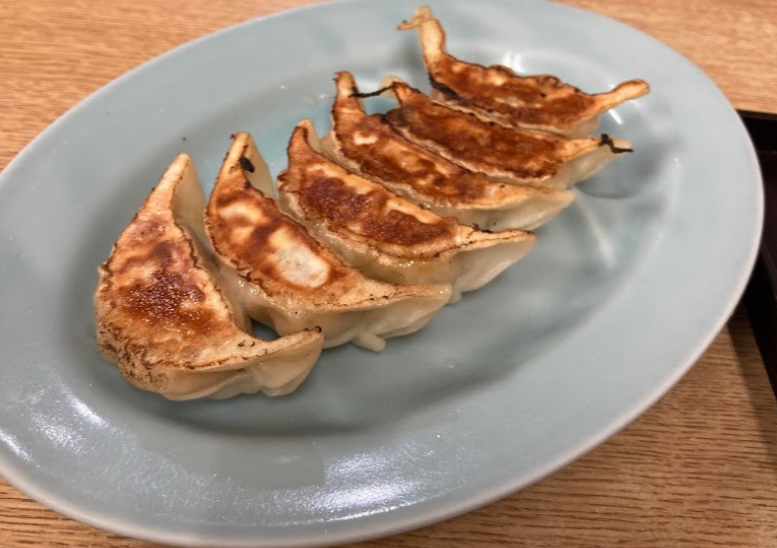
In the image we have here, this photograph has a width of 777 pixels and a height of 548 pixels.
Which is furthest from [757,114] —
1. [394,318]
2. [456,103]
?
[394,318]

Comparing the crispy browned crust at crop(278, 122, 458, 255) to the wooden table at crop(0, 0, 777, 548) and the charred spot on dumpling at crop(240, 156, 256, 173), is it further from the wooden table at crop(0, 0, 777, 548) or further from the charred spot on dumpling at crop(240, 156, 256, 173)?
the wooden table at crop(0, 0, 777, 548)

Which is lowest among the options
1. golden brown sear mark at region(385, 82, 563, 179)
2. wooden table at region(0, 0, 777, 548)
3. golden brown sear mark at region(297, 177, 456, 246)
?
wooden table at region(0, 0, 777, 548)

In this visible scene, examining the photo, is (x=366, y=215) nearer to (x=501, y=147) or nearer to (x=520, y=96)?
(x=501, y=147)

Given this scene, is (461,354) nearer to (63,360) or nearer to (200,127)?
(63,360)

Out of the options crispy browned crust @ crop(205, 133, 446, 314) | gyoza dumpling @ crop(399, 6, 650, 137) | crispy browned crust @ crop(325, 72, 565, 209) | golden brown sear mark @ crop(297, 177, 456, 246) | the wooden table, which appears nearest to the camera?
the wooden table

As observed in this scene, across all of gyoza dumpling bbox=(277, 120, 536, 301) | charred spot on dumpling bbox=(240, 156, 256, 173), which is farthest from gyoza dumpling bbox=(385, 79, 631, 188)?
charred spot on dumpling bbox=(240, 156, 256, 173)

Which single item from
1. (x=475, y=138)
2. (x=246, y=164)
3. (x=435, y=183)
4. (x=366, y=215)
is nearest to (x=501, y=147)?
(x=475, y=138)

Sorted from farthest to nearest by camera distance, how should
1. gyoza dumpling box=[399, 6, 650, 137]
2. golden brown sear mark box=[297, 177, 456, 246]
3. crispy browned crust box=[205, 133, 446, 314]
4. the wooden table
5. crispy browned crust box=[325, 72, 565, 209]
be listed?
gyoza dumpling box=[399, 6, 650, 137]
crispy browned crust box=[325, 72, 565, 209]
golden brown sear mark box=[297, 177, 456, 246]
crispy browned crust box=[205, 133, 446, 314]
the wooden table
